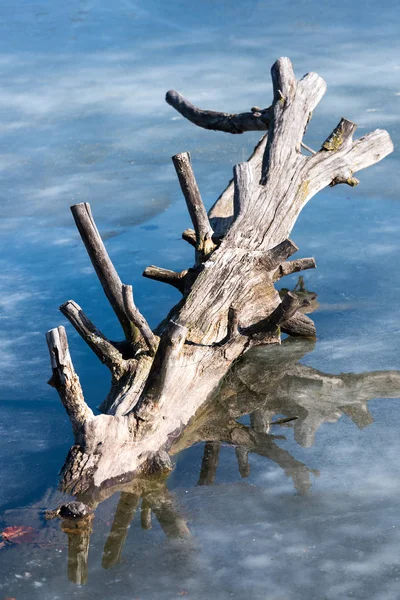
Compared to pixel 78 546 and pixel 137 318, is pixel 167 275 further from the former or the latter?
pixel 78 546

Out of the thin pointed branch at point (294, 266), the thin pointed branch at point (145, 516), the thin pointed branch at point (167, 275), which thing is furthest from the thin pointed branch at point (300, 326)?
the thin pointed branch at point (145, 516)

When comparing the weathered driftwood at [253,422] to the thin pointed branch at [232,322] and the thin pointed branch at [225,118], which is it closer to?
the thin pointed branch at [232,322]

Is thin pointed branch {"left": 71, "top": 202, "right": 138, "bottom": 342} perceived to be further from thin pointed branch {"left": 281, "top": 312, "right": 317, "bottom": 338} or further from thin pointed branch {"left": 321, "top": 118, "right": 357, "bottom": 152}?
thin pointed branch {"left": 321, "top": 118, "right": 357, "bottom": 152}

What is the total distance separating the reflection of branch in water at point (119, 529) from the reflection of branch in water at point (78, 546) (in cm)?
8

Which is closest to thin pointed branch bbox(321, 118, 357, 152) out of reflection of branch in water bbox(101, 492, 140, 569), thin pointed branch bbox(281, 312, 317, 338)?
thin pointed branch bbox(281, 312, 317, 338)

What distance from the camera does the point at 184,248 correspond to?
6.91 metres

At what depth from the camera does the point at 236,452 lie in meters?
4.32

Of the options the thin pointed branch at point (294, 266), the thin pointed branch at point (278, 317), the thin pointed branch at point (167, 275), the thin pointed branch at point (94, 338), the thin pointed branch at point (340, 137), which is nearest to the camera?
the thin pointed branch at point (94, 338)

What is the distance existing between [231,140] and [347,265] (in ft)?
10.3

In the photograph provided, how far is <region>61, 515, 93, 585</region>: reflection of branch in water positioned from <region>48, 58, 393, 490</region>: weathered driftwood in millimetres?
196

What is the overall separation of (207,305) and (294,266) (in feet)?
2.34

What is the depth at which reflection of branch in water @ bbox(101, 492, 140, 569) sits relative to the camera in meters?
3.56

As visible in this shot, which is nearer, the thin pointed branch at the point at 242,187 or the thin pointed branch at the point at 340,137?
the thin pointed branch at the point at 242,187

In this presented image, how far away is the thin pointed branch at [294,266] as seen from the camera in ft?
17.4
